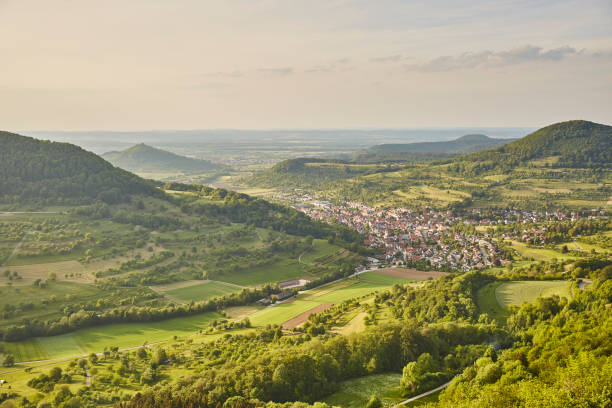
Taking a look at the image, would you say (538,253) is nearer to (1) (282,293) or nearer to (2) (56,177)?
(1) (282,293)

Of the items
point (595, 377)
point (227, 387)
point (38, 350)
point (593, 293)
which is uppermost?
point (595, 377)

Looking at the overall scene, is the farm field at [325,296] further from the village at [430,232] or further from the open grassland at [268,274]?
the village at [430,232]

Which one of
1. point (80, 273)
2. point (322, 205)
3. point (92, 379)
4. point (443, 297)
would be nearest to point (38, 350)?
point (92, 379)

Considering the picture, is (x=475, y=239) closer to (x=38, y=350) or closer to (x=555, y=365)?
(x=555, y=365)

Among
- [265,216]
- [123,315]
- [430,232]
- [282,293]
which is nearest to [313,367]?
[282,293]

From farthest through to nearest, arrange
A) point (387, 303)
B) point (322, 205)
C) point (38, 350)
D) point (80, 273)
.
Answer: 1. point (322, 205)
2. point (80, 273)
3. point (387, 303)
4. point (38, 350)

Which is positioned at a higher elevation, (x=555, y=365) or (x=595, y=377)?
(x=595, y=377)
